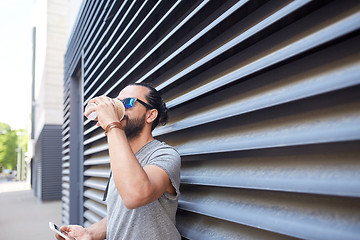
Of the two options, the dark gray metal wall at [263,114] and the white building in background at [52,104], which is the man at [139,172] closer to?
the dark gray metal wall at [263,114]

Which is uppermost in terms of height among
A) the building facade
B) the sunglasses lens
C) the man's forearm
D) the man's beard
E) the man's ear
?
the building facade

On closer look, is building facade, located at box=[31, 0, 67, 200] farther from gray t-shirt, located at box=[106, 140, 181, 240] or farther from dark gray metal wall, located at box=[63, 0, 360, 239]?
gray t-shirt, located at box=[106, 140, 181, 240]

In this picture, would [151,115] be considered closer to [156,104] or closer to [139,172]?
[156,104]

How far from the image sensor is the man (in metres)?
1.48

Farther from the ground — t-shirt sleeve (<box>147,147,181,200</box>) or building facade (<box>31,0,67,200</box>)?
building facade (<box>31,0,67,200</box>)

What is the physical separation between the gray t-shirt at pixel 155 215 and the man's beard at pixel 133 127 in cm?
25

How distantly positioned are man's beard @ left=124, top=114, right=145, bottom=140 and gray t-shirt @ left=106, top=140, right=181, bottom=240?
0.25m

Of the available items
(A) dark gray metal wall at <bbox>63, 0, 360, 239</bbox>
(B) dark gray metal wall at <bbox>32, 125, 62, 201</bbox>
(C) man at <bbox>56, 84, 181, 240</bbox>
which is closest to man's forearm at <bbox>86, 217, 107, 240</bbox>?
(C) man at <bbox>56, 84, 181, 240</bbox>

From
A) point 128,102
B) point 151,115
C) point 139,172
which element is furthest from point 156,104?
point 139,172

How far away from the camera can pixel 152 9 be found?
2.50 metres

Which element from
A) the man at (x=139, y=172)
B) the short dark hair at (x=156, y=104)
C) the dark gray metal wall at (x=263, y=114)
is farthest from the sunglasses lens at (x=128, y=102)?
the dark gray metal wall at (x=263, y=114)

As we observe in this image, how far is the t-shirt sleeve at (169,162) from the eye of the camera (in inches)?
63.9

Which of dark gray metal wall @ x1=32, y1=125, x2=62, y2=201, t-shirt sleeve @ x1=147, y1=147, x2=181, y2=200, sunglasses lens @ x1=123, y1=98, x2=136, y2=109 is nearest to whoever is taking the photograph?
t-shirt sleeve @ x1=147, y1=147, x2=181, y2=200

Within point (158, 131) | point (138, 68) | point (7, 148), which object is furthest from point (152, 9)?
point (7, 148)
